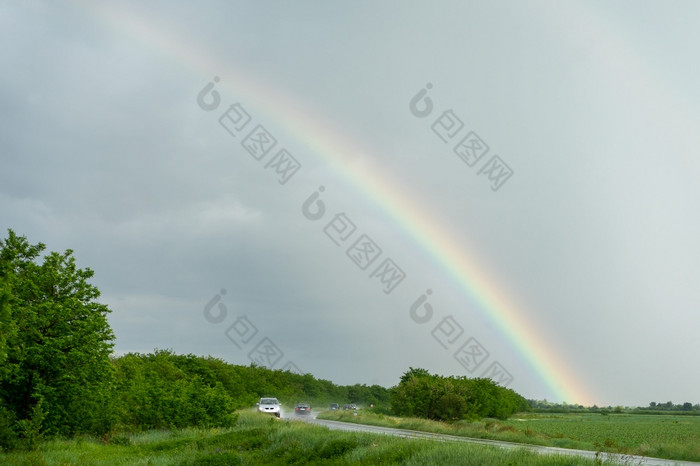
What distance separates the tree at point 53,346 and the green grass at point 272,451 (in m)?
1.83

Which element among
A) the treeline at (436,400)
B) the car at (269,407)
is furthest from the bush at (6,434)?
the treeline at (436,400)

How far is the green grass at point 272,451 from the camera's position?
20.2 meters

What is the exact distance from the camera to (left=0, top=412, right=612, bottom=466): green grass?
66.3ft

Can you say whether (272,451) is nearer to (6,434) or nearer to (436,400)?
(6,434)

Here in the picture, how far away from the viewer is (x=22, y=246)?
32594 millimetres

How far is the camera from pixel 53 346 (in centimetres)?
2980

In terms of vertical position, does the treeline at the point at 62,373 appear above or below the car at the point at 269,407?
above

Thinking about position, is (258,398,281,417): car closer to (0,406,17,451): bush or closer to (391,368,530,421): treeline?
(391,368,530,421): treeline

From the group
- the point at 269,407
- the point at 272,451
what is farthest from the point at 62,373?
the point at 269,407

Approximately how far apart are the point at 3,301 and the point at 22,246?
13.5m

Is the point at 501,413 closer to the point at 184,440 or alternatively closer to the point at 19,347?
the point at 184,440

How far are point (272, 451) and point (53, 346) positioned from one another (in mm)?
11995

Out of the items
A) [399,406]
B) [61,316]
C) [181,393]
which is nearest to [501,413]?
[399,406]

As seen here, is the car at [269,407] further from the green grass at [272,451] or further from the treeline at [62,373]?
the green grass at [272,451]
